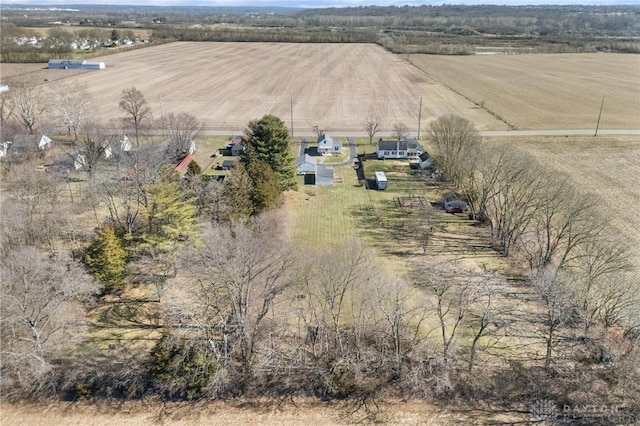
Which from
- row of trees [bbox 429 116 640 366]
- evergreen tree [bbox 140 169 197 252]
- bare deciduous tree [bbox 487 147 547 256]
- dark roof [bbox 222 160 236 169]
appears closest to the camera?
row of trees [bbox 429 116 640 366]

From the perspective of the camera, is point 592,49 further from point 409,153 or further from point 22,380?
point 22,380

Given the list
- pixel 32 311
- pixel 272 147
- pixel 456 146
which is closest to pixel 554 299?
pixel 32 311

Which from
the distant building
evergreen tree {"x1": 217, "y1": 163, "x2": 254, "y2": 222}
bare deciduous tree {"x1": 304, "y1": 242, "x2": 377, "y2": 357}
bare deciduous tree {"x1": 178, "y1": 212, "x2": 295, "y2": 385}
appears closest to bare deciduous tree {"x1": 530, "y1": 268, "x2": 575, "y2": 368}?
bare deciduous tree {"x1": 304, "y1": 242, "x2": 377, "y2": 357}

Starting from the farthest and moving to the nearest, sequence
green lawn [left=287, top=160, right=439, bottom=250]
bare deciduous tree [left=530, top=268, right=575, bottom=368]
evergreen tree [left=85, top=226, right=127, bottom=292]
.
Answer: green lawn [left=287, top=160, right=439, bottom=250], evergreen tree [left=85, top=226, right=127, bottom=292], bare deciduous tree [left=530, top=268, right=575, bottom=368]

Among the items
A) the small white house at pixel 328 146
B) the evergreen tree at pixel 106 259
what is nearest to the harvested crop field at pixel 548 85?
the small white house at pixel 328 146

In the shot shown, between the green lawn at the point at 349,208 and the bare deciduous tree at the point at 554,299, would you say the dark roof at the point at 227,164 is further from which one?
the bare deciduous tree at the point at 554,299

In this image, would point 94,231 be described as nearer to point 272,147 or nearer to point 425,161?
point 272,147

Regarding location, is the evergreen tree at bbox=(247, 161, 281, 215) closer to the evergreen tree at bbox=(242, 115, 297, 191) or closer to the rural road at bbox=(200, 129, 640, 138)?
the evergreen tree at bbox=(242, 115, 297, 191)
